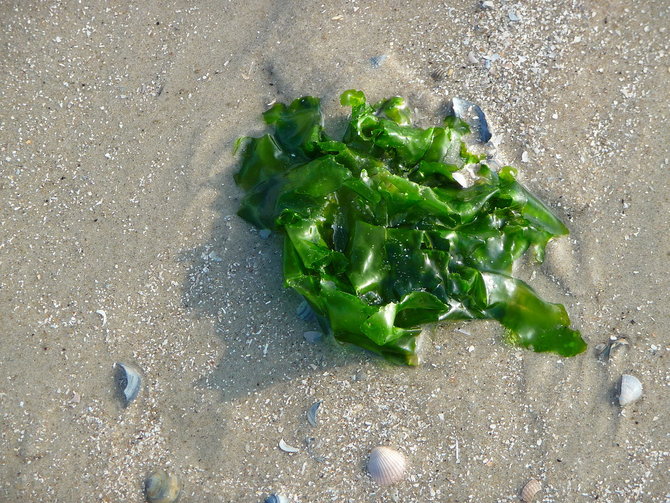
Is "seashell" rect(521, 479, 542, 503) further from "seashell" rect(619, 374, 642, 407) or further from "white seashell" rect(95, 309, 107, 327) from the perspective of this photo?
"white seashell" rect(95, 309, 107, 327)

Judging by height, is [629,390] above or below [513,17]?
below

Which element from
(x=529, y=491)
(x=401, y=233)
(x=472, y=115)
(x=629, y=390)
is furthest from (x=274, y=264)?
(x=629, y=390)

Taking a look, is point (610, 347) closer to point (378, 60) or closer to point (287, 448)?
point (287, 448)

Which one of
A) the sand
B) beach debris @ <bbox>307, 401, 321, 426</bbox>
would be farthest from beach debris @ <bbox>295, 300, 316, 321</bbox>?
beach debris @ <bbox>307, 401, 321, 426</bbox>

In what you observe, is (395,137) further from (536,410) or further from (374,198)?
(536,410)

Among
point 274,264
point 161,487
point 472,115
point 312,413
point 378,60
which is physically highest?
point 378,60

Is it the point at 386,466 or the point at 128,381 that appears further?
the point at 128,381

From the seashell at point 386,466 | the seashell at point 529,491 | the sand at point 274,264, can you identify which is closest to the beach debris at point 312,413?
the sand at point 274,264

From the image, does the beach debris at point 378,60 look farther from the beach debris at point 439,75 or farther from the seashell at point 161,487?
the seashell at point 161,487
